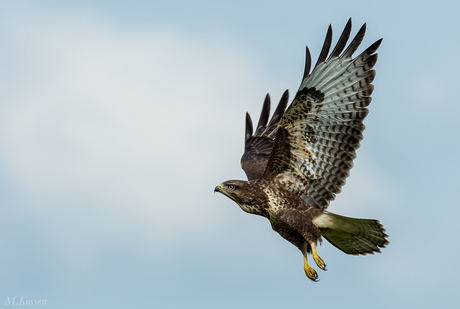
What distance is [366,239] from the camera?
11.5 meters

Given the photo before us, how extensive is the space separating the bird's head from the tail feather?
4.15 ft

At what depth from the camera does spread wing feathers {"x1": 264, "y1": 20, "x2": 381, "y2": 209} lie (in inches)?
413

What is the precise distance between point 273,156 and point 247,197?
820 millimetres

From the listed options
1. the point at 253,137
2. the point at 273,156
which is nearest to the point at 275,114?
the point at 253,137

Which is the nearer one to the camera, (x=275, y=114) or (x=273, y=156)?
(x=273, y=156)

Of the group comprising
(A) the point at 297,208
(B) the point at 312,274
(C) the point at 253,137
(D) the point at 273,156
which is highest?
(C) the point at 253,137

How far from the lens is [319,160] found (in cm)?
1120

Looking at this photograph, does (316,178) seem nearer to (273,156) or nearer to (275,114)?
(273,156)

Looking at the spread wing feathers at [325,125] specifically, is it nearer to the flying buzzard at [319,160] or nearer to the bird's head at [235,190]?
the flying buzzard at [319,160]

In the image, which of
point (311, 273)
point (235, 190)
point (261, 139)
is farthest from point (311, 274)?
point (261, 139)

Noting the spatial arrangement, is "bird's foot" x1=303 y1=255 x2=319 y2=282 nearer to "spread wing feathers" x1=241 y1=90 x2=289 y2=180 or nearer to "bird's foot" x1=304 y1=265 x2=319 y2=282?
"bird's foot" x1=304 y1=265 x2=319 y2=282

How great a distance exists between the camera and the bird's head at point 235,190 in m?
11.4

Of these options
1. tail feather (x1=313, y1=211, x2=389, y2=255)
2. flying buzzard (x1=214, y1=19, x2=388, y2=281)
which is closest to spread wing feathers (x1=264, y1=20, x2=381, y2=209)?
flying buzzard (x1=214, y1=19, x2=388, y2=281)

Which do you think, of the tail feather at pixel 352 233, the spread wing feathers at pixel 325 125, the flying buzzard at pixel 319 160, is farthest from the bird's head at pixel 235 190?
the tail feather at pixel 352 233
